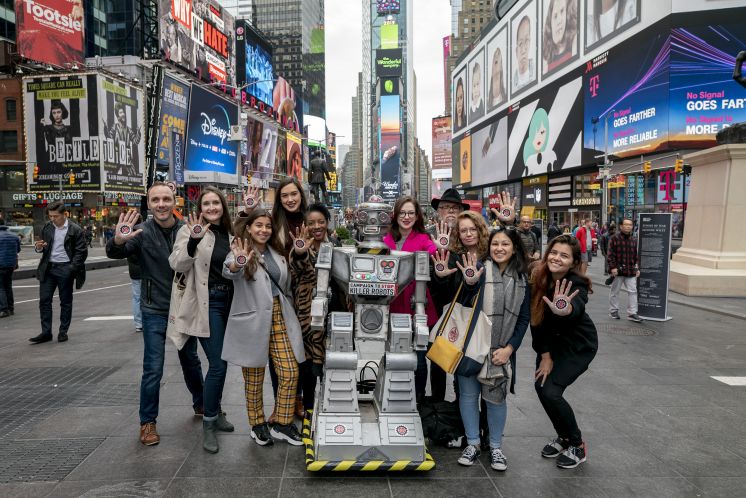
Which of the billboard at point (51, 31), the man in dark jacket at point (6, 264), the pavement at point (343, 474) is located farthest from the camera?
the billboard at point (51, 31)

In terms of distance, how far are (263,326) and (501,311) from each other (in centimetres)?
184

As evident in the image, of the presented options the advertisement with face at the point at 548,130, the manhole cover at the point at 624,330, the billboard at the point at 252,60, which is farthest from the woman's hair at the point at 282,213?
the billboard at the point at 252,60

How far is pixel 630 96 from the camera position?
1249 inches

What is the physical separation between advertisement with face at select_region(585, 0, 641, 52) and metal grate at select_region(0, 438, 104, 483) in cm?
3638

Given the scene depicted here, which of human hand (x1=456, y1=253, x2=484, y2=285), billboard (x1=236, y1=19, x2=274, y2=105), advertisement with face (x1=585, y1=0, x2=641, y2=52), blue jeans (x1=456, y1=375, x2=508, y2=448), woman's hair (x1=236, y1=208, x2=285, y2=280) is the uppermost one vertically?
billboard (x1=236, y1=19, x2=274, y2=105)

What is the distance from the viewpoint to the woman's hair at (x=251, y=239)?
12.8 feet

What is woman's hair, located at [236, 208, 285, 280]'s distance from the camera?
389 centimetres

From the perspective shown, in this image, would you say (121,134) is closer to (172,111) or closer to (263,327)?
(172,111)

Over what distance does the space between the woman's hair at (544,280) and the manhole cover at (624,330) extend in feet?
17.3

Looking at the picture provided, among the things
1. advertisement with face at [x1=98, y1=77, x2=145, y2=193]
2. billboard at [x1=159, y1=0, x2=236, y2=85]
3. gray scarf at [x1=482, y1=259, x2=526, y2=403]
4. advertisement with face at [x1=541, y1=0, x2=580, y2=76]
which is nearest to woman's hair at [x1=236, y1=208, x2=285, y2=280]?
gray scarf at [x1=482, y1=259, x2=526, y2=403]

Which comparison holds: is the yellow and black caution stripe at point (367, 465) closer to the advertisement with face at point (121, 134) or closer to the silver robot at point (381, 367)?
the silver robot at point (381, 367)

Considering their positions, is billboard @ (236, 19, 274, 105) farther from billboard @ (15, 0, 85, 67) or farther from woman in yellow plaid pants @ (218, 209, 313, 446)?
woman in yellow plaid pants @ (218, 209, 313, 446)

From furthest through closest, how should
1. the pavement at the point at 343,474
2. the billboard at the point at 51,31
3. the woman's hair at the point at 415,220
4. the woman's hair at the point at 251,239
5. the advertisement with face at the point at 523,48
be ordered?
the advertisement with face at the point at 523,48 < the billboard at the point at 51,31 < the woman's hair at the point at 415,220 < the woman's hair at the point at 251,239 < the pavement at the point at 343,474

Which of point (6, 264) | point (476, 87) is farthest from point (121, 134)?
point (476, 87)
